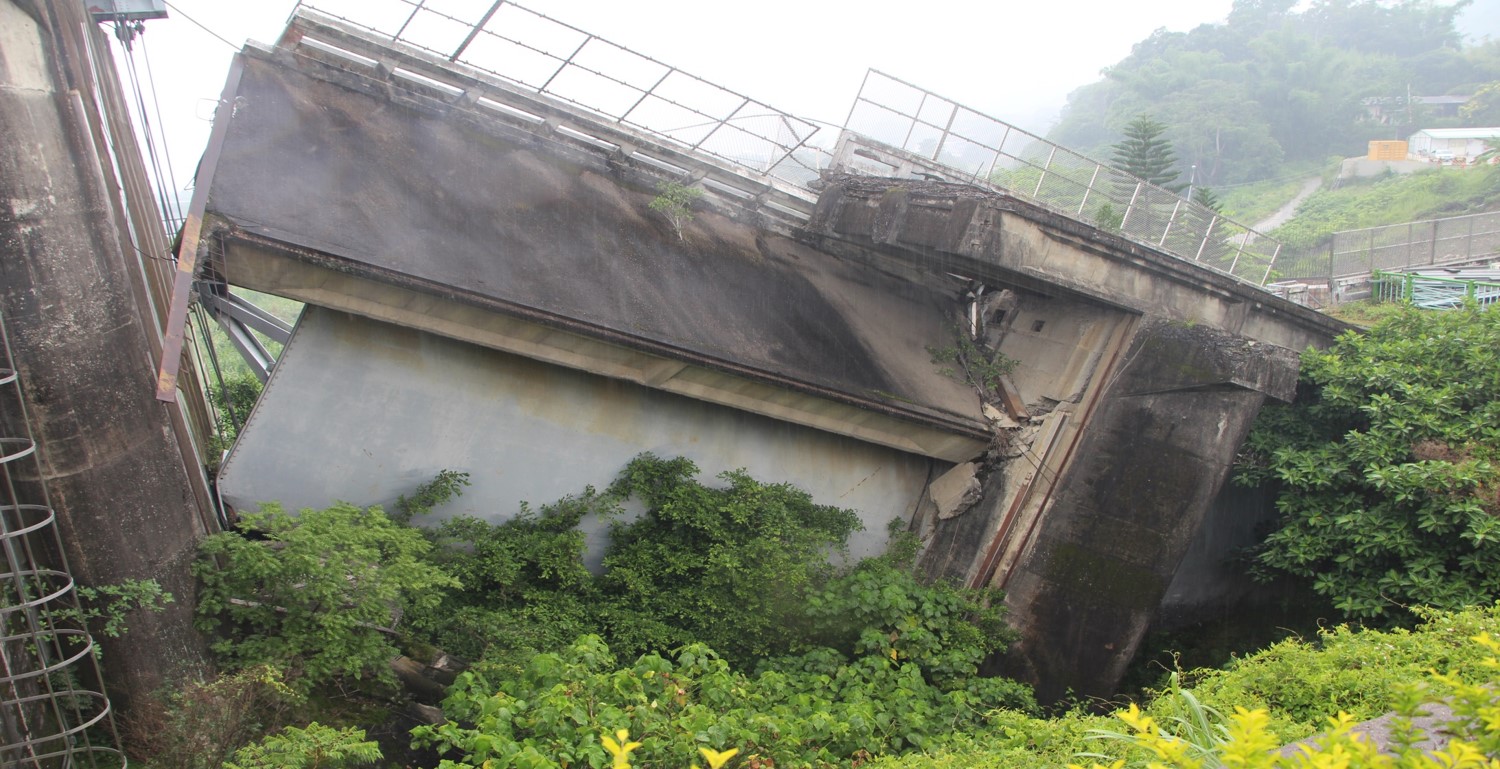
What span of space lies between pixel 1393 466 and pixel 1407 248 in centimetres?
1409

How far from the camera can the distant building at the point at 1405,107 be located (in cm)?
6200

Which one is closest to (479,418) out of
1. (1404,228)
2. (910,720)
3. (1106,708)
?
(910,720)

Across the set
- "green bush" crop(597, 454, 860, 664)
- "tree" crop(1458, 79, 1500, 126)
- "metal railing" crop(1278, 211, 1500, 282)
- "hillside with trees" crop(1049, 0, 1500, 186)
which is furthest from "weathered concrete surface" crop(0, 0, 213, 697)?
"tree" crop(1458, 79, 1500, 126)

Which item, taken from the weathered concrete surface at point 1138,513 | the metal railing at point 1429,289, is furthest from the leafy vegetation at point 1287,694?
the metal railing at point 1429,289

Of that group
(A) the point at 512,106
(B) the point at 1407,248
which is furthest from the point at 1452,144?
(A) the point at 512,106

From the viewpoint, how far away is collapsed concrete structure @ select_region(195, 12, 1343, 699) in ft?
27.4

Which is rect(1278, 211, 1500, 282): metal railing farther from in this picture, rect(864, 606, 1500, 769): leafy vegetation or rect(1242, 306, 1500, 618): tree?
rect(864, 606, 1500, 769): leafy vegetation

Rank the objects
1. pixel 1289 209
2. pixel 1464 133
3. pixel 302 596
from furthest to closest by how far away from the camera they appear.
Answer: pixel 1289 209, pixel 1464 133, pixel 302 596

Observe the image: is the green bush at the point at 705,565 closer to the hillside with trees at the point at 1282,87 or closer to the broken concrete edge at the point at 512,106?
the broken concrete edge at the point at 512,106

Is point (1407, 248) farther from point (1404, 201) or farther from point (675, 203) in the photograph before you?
point (1404, 201)

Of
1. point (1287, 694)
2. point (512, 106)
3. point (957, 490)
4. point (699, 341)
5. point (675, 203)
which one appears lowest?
point (1287, 694)

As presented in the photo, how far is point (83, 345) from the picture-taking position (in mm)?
6199

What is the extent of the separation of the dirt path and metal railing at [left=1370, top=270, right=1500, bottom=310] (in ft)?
104

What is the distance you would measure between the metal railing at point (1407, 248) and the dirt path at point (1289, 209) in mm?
28926
